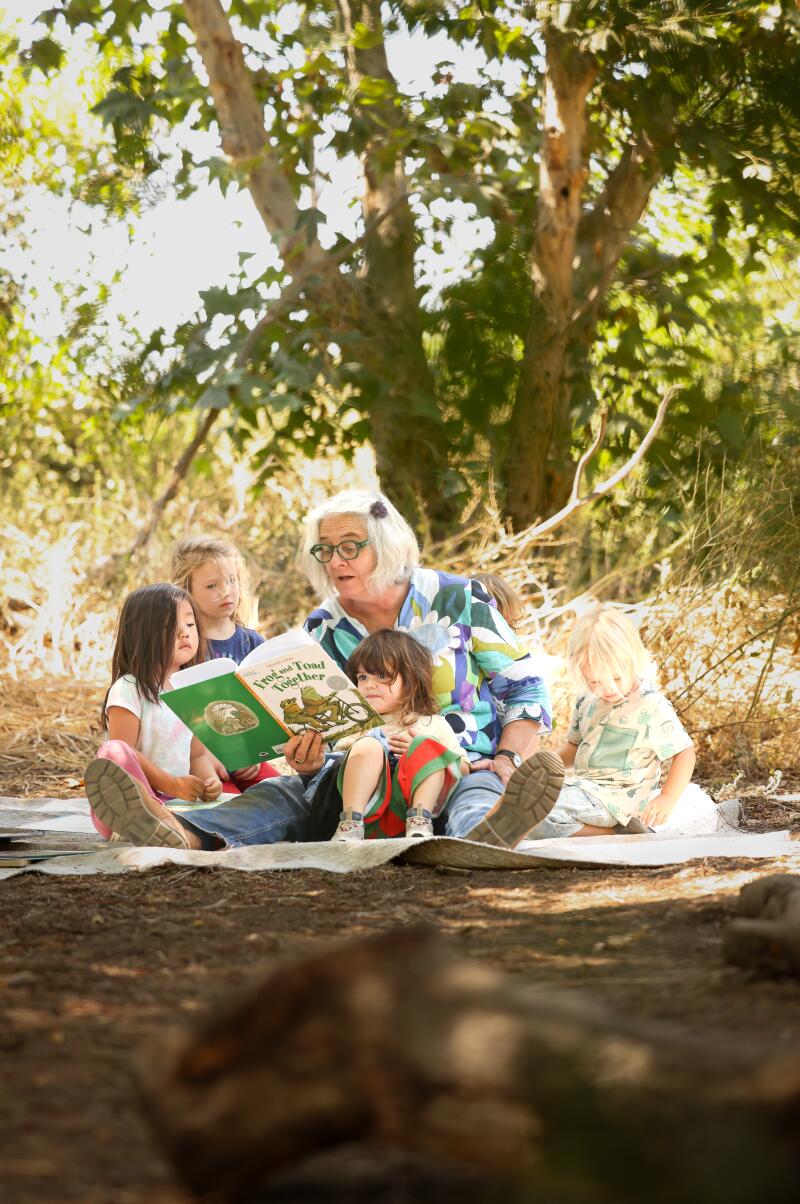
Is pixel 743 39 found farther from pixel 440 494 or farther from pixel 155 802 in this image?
pixel 155 802

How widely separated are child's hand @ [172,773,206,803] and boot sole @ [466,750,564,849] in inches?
43.8

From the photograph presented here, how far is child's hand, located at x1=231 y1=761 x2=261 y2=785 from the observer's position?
4773mm

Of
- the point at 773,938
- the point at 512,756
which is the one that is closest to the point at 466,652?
the point at 512,756

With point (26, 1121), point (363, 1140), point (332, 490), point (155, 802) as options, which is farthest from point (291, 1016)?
point (332, 490)

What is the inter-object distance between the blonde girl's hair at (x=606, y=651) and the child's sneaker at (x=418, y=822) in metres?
0.87

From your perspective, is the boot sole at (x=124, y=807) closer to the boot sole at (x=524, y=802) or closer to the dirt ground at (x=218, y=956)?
the dirt ground at (x=218, y=956)

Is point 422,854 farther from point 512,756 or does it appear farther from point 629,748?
point 629,748

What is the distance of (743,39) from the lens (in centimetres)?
653

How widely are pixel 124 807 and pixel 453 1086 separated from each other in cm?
270

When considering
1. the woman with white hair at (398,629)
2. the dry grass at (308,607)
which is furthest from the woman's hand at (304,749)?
the dry grass at (308,607)

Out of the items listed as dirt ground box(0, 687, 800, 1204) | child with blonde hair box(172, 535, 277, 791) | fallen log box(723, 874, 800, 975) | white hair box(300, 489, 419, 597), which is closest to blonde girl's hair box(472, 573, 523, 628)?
white hair box(300, 489, 419, 597)

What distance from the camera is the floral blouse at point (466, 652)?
434cm

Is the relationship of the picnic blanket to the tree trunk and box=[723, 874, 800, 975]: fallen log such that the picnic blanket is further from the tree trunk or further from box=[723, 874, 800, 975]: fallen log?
the tree trunk

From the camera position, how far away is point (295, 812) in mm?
4320
